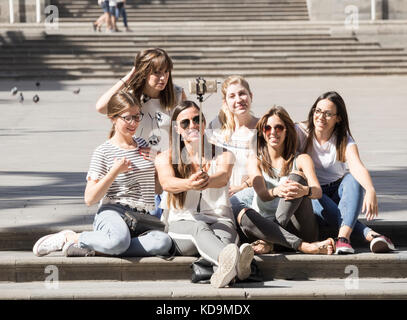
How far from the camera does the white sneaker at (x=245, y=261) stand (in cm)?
576

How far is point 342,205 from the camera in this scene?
6.44m

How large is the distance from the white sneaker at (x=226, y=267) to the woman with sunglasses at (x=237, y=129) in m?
0.86

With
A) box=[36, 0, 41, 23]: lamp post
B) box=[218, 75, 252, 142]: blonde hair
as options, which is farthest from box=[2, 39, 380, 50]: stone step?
box=[218, 75, 252, 142]: blonde hair

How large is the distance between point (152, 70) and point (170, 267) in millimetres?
1362

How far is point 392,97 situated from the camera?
1881cm

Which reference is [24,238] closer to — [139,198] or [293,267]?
[139,198]

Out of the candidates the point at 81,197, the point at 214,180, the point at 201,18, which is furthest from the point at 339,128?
the point at 201,18

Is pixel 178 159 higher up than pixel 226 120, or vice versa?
pixel 226 120

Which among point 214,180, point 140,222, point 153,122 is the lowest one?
point 140,222

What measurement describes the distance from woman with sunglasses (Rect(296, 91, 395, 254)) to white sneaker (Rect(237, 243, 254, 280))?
0.76 metres

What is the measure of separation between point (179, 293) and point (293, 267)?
0.87 m

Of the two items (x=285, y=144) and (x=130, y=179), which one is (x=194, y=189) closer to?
(x=130, y=179)
